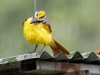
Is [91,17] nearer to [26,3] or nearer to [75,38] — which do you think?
[75,38]

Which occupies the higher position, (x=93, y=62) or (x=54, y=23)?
(x=93, y=62)

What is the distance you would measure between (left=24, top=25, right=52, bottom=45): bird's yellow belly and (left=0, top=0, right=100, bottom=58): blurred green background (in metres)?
7.90

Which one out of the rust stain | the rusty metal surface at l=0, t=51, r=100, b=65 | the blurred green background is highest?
the rusty metal surface at l=0, t=51, r=100, b=65

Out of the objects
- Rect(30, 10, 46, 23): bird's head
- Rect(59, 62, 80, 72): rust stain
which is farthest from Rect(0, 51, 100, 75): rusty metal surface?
Rect(30, 10, 46, 23): bird's head

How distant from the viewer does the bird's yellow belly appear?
8.70 meters

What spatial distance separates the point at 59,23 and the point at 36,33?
10.2m

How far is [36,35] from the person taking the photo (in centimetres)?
872

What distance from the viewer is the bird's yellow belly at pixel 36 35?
8703 millimetres

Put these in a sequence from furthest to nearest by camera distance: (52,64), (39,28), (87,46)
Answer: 1. (87,46)
2. (39,28)
3. (52,64)

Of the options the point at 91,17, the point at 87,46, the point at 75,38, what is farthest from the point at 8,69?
the point at 91,17

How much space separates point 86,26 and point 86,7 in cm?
187

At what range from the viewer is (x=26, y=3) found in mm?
21016

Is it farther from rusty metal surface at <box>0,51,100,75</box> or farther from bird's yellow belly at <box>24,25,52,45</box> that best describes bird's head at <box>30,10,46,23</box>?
rusty metal surface at <box>0,51,100,75</box>

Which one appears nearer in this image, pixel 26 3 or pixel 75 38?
pixel 75 38
